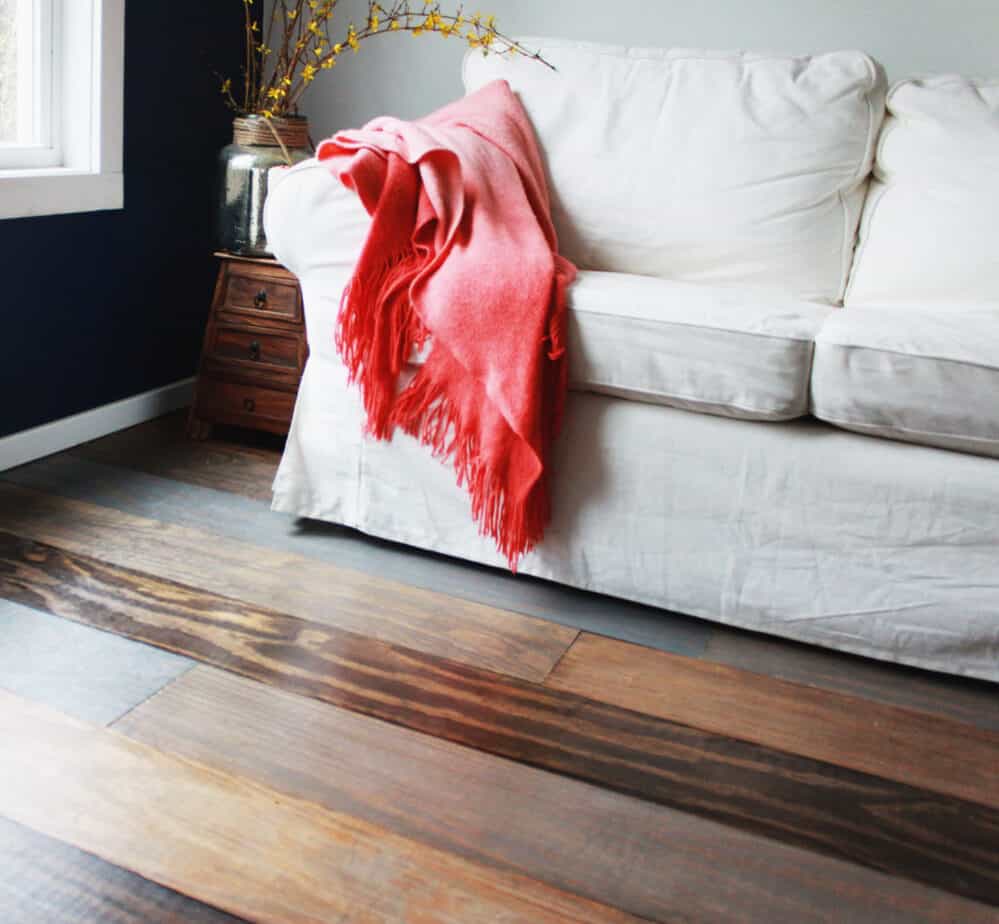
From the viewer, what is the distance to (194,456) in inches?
94.9

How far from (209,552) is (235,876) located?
33.4 inches

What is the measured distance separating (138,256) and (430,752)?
1571 millimetres

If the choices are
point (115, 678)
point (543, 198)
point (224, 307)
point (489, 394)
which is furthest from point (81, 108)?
point (115, 678)

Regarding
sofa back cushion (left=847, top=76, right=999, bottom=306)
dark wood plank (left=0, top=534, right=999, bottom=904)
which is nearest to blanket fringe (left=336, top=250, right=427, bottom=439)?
dark wood plank (left=0, top=534, right=999, bottom=904)

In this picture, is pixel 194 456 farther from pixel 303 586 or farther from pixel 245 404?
pixel 303 586

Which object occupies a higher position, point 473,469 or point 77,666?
point 473,469

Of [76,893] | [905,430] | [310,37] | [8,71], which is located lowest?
[76,893]

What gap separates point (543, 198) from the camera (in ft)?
7.12

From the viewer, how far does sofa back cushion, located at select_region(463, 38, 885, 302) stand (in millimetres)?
2193

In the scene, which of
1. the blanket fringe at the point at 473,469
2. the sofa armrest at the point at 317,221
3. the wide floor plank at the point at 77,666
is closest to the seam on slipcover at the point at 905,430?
the blanket fringe at the point at 473,469

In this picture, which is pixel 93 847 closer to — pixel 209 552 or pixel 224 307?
pixel 209 552

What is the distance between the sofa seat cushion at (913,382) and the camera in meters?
1.58

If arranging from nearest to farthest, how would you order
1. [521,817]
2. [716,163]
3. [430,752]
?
[521,817] → [430,752] → [716,163]

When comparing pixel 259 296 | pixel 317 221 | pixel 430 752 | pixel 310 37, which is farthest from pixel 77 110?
pixel 430 752
